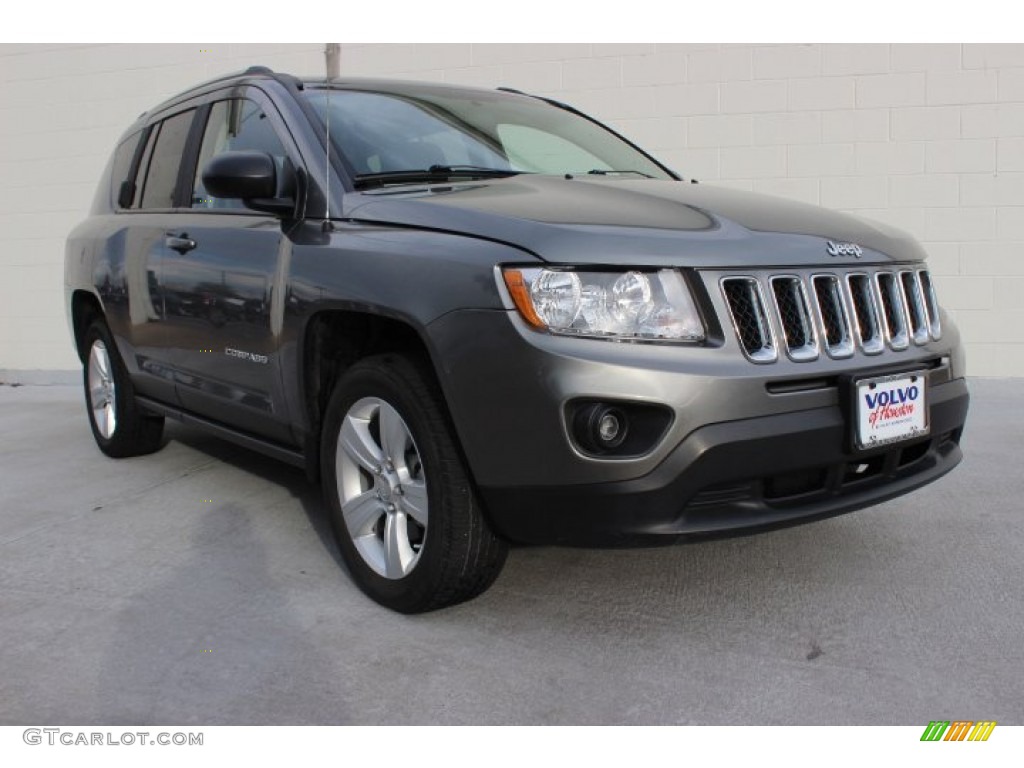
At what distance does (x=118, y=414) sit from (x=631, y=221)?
334 cm

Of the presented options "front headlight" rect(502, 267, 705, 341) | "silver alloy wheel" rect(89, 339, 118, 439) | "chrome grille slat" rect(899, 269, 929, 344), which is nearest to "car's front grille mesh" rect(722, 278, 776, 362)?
"front headlight" rect(502, 267, 705, 341)

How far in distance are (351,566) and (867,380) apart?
1.61 metres

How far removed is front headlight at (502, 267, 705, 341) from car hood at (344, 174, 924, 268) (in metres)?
0.05

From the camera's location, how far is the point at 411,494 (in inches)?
109

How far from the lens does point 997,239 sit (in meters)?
6.68

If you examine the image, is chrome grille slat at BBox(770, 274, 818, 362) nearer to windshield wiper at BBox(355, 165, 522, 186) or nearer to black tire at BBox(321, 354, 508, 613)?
black tire at BBox(321, 354, 508, 613)

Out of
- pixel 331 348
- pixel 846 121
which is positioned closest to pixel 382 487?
pixel 331 348

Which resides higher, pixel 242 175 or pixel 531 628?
pixel 242 175

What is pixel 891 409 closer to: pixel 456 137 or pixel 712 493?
pixel 712 493

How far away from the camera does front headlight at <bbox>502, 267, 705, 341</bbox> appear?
93.4 inches

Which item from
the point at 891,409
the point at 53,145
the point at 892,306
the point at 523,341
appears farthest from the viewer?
the point at 53,145

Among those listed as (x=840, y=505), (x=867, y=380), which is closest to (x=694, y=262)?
(x=867, y=380)

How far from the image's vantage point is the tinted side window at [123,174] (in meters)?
4.79

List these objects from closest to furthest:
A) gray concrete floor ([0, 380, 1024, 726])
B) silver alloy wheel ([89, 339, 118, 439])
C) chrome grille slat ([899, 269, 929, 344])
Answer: gray concrete floor ([0, 380, 1024, 726])
chrome grille slat ([899, 269, 929, 344])
silver alloy wheel ([89, 339, 118, 439])
